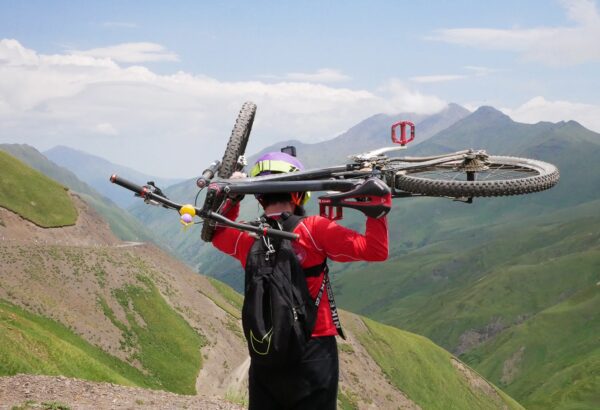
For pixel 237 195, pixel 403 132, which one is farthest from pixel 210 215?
pixel 403 132

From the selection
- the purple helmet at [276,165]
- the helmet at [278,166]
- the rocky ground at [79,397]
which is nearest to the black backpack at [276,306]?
the helmet at [278,166]

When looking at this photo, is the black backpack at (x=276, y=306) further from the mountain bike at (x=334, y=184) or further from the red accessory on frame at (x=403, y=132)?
the red accessory on frame at (x=403, y=132)

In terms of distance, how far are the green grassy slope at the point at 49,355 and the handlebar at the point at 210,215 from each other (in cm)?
1693

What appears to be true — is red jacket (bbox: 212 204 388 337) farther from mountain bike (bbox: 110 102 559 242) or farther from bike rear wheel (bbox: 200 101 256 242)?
bike rear wheel (bbox: 200 101 256 242)

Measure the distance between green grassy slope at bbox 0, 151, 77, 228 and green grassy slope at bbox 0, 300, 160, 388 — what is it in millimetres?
45546

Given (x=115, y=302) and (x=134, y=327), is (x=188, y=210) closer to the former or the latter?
(x=134, y=327)

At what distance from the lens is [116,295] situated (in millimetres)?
61125

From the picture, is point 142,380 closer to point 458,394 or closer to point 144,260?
point 144,260

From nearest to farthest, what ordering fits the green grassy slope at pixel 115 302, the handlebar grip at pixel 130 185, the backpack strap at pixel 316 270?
the backpack strap at pixel 316 270 → the handlebar grip at pixel 130 185 → the green grassy slope at pixel 115 302

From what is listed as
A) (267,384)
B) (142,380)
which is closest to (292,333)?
(267,384)

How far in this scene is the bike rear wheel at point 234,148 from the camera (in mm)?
8625

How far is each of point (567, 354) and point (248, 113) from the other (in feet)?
638

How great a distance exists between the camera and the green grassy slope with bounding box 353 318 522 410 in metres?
88.1

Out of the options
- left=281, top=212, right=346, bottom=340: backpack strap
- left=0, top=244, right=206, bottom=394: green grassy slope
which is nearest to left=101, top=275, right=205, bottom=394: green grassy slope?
left=0, top=244, right=206, bottom=394: green grassy slope
